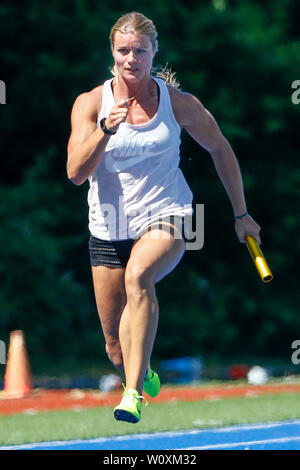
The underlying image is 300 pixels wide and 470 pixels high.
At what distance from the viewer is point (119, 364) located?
6320mm

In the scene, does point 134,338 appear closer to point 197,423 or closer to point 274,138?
point 197,423

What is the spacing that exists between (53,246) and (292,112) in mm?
5639

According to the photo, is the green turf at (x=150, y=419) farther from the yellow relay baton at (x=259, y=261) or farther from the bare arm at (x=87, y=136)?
the bare arm at (x=87, y=136)

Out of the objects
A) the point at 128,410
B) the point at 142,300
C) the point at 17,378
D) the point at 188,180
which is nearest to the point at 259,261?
the point at 142,300

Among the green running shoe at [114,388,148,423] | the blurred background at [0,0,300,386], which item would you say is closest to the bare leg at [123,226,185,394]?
the green running shoe at [114,388,148,423]

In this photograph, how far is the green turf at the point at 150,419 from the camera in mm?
8398

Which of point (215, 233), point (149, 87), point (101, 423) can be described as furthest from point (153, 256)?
point (215, 233)

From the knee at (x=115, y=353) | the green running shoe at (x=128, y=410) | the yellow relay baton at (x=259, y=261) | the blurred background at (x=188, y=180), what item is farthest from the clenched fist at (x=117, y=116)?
the blurred background at (x=188, y=180)

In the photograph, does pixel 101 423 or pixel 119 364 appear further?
pixel 101 423

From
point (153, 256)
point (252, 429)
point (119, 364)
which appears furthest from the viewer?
point (252, 429)

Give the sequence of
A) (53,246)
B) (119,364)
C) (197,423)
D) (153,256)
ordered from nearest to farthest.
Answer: (153,256)
(119,364)
(197,423)
(53,246)

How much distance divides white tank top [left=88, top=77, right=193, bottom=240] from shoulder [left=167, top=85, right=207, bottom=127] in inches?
2.0

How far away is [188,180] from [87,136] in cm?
1362

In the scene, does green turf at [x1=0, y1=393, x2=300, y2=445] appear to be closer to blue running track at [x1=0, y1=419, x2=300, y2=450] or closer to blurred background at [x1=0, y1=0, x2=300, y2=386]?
blue running track at [x1=0, y1=419, x2=300, y2=450]
